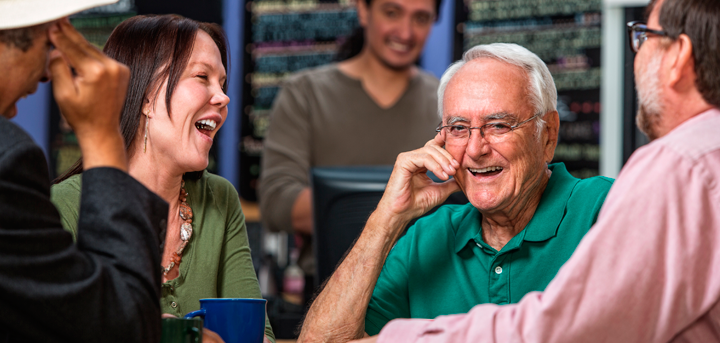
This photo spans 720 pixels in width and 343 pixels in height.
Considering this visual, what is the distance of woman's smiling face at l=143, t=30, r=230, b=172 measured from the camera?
1559 millimetres

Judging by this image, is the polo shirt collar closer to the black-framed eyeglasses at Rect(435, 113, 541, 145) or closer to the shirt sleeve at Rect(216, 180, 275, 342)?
the black-framed eyeglasses at Rect(435, 113, 541, 145)

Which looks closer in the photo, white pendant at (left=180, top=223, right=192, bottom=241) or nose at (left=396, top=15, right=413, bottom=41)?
white pendant at (left=180, top=223, right=192, bottom=241)

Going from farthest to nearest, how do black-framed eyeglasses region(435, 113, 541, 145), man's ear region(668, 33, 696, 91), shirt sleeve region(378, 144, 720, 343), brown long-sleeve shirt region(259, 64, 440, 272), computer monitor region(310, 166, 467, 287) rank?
brown long-sleeve shirt region(259, 64, 440, 272) → computer monitor region(310, 166, 467, 287) → black-framed eyeglasses region(435, 113, 541, 145) → man's ear region(668, 33, 696, 91) → shirt sleeve region(378, 144, 720, 343)

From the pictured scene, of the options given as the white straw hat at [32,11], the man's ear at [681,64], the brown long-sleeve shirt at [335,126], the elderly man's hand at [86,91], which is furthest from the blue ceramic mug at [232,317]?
the brown long-sleeve shirt at [335,126]

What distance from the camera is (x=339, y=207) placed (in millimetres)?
1684

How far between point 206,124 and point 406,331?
78cm

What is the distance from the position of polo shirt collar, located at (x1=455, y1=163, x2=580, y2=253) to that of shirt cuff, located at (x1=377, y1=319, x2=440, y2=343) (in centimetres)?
53

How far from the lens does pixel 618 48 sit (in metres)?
3.52

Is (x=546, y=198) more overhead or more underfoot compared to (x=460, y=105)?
more underfoot

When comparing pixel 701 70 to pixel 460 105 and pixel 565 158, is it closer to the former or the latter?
pixel 460 105

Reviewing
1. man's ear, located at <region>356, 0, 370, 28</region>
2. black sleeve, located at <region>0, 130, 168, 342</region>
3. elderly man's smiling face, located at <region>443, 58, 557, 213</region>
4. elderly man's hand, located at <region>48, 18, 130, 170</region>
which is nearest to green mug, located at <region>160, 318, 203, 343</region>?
black sleeve, located at <region>0, 130, 168, 342</region>

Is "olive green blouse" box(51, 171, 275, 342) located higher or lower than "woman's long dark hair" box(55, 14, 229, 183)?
lower

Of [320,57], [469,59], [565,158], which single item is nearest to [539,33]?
[565,158]

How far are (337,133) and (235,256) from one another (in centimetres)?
154
